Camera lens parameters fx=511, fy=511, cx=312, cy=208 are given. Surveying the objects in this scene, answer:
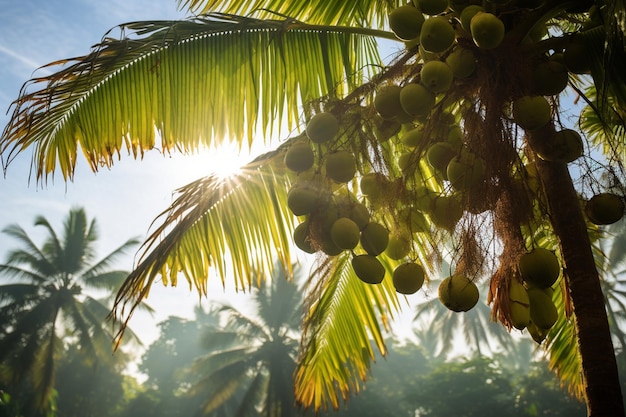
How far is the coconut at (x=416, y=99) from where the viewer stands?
1285mm

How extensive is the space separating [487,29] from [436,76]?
0.16 metres

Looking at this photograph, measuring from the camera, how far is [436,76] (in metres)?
1.27

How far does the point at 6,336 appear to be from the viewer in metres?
17.9

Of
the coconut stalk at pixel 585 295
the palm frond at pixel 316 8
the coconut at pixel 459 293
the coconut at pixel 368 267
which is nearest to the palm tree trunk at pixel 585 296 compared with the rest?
the coconut stalk at pixel 585 295

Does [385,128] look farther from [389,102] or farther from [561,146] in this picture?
[561,146]

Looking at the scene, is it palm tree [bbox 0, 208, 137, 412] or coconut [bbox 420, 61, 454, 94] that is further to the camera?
palm tree [bbox 0, 208, 137, 412]

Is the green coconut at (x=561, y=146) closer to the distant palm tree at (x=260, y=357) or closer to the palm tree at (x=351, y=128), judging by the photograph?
the palm tree at (x=351, y=128)

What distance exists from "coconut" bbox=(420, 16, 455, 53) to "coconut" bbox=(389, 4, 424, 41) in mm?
68

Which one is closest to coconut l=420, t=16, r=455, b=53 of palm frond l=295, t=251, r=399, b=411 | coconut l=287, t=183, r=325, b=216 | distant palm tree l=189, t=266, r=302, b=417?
coconut l=287, t=183, r=325, b=216

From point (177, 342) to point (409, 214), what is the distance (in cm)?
3426

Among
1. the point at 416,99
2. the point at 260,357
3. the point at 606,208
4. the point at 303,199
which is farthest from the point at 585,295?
the point at 260,357

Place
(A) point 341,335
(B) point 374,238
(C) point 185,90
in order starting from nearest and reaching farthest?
1. (B) point 374,238
2. (C) point 185,90
3. (A) point 341,335

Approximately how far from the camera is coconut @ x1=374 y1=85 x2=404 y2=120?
1.38 m

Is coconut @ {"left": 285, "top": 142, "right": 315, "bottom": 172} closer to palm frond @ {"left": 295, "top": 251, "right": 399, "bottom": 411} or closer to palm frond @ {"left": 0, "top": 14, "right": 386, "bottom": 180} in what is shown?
palm frond @ {"left": 0, "top": 14, "right": 386, "bottom": 180}
